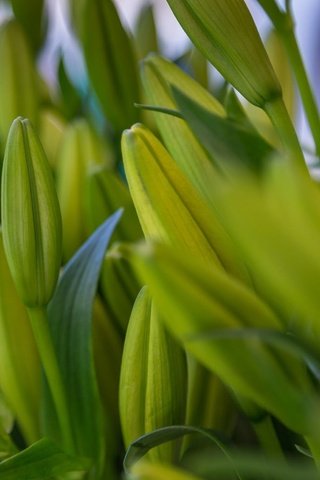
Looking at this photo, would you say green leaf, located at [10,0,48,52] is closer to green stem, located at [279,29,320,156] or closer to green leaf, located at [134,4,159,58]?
green leaf, located at [134,4,159,58]

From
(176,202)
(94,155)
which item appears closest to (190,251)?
(176,202)

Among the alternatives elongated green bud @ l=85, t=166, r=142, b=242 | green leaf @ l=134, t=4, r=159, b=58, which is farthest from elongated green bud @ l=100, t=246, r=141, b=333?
green leaf @ l=134, t=4, r=159, b=58

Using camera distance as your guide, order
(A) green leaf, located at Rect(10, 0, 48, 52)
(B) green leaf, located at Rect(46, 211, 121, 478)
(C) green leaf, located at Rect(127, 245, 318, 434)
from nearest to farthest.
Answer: (C) green leaf, located at Rect(127, 245, 318, 434), (B) green leaf, located at Rect(46, 211, 121, 478), (A) green leaf, located at Rect(10, 0, 48, 52)

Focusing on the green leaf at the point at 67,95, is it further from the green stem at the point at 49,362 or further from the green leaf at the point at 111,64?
the green stem at the point at 49,362

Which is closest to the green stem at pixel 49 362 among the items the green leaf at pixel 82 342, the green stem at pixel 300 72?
the green leaf at pixel 82 342

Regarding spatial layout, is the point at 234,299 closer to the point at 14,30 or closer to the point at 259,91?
A: the point at 259,91

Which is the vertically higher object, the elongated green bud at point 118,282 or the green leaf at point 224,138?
the green leaf at point 224,138

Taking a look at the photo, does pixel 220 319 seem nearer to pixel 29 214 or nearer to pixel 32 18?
pixel 29 214
